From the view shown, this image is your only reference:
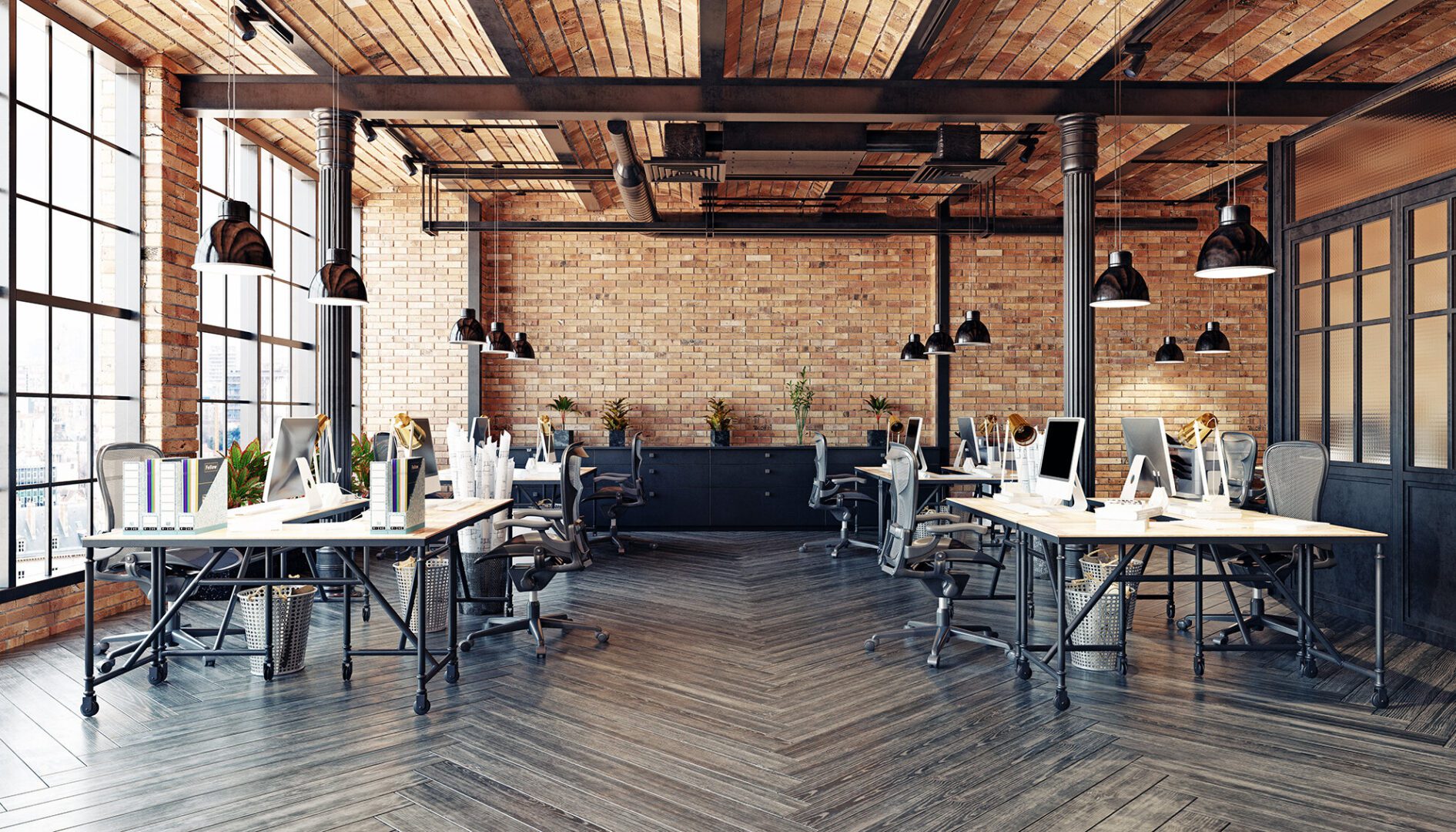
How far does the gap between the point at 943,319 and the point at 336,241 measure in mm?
6597

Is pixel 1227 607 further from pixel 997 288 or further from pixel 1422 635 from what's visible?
pixel 997 288

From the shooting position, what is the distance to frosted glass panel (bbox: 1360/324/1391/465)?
5.27m

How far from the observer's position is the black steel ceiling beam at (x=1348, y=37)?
4988mm

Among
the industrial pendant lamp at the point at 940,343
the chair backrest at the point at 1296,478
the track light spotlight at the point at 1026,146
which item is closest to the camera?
the chair backrest at the point at 1296,478

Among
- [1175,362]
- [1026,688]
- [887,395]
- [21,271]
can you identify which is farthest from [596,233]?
[1026,688]

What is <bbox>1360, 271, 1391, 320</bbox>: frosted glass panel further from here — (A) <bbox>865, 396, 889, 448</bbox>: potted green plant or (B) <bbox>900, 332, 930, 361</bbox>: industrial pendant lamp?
(A) <bbox>865, 396, 889, 448</bbox>: potted green plant

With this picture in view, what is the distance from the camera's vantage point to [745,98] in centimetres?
600

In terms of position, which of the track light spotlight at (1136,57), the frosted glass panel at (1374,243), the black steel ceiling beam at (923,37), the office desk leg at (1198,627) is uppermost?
the black steel ceiling beam at (923,37)

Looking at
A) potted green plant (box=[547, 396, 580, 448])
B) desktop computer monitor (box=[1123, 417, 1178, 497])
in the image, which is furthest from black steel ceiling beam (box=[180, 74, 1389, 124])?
potted green plant (box=[547, 396, 580, 448])

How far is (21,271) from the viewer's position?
4992mm

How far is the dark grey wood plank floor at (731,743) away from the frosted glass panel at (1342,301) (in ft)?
6.97

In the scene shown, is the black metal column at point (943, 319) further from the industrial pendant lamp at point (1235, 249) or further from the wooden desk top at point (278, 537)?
the wooden desk top at point (278, 537)

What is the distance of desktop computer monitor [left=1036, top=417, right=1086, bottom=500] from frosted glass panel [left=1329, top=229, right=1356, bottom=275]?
8.25 feet

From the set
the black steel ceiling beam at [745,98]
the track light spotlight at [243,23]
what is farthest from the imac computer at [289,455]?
the black steel ceiling beam at [745,98]
